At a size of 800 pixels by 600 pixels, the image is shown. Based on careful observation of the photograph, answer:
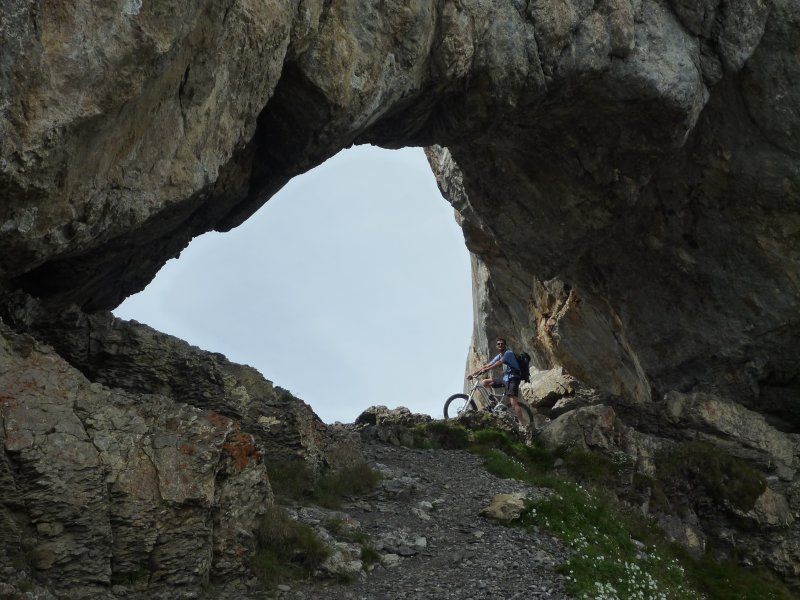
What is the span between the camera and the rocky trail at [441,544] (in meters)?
17.1

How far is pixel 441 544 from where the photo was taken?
775 inches

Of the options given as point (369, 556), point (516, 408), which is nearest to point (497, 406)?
point (516, 408)

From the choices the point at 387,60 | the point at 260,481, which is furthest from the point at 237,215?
the point at 260,481

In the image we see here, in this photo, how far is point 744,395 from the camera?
36.9 m

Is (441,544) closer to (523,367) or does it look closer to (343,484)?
(343,484)

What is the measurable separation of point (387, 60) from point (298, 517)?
458 inches

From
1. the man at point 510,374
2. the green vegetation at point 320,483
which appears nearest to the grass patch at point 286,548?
the green vegetation at point 320,483

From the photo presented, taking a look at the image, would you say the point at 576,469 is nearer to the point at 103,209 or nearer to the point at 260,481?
the point at 260,481

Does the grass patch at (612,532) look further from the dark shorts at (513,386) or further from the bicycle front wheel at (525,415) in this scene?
the dark shorts at (513,386)

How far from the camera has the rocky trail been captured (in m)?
17.1

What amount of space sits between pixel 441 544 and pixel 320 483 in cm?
378

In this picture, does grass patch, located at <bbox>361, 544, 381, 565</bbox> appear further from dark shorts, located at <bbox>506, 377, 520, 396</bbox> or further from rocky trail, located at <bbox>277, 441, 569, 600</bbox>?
dark shorts, located at <bbox>506, 377, 520, 396</bbox>

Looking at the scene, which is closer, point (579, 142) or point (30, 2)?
point (30, 2)

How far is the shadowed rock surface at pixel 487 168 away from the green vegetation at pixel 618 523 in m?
2.37
